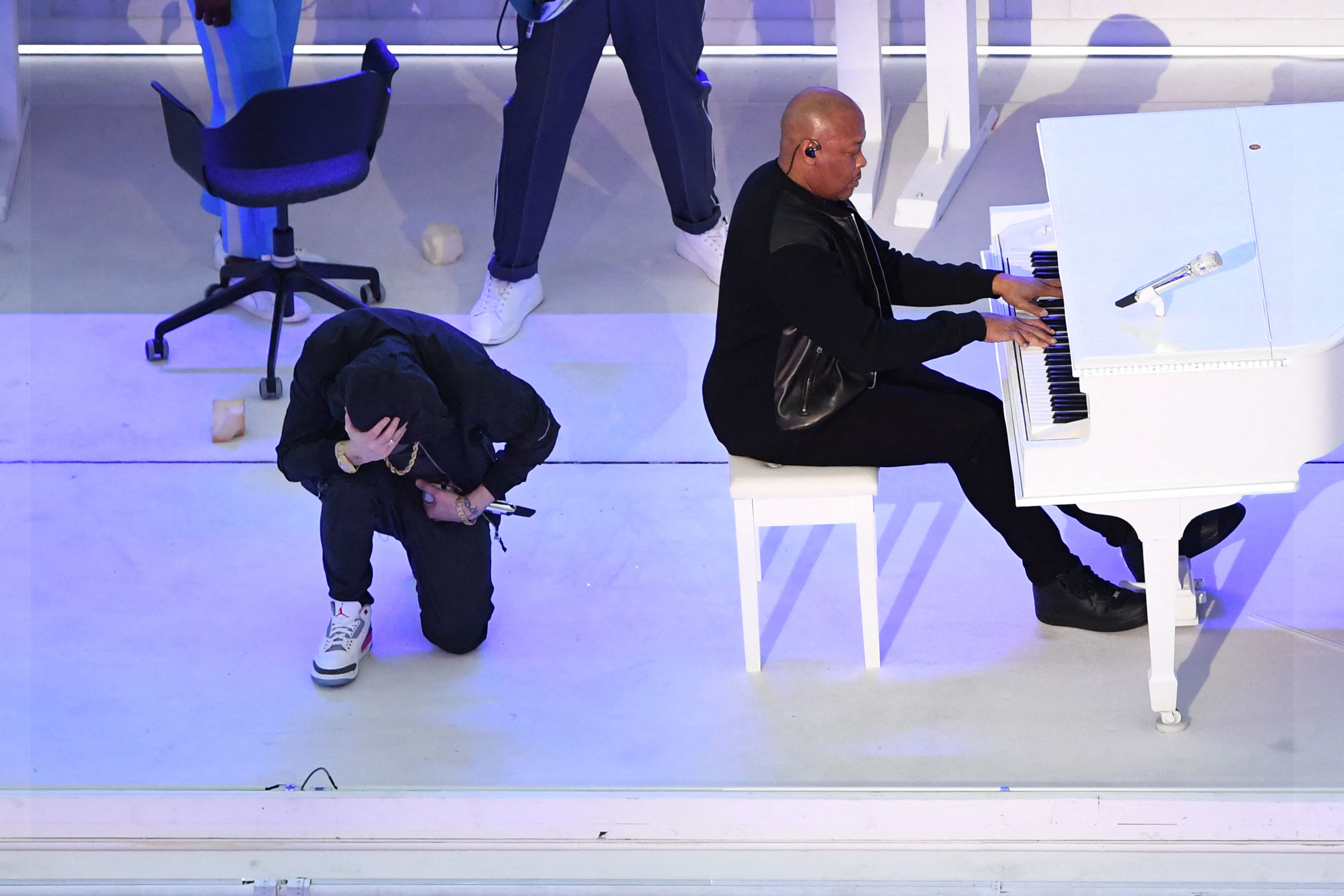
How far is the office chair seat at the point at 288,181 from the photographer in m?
4.12

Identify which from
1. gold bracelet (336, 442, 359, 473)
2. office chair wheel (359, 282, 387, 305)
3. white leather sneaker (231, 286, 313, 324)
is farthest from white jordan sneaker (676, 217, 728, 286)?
gold bracelet (336, 442, 359, 473)

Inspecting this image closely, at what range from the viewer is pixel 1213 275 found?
2.67 meters

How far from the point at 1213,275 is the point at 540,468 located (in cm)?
180

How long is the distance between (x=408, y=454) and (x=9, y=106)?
3.17 meters

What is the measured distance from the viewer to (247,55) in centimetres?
439

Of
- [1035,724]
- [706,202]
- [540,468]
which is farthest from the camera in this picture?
[706,202]

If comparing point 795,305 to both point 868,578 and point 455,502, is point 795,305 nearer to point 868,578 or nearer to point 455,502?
point 868,578

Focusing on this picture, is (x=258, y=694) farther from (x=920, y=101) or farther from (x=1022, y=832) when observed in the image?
(x=920, y=101)

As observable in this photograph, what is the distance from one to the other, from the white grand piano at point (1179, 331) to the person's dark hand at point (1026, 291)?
4 centimetres

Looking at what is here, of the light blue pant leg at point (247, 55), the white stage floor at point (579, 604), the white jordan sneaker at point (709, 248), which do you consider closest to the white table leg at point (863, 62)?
the white stage floor at point (579, 604)

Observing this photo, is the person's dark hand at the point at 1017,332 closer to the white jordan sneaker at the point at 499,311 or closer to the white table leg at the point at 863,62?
the white jordan sneaker at the point at 499,311

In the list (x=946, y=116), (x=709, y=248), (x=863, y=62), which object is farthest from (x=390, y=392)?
(x=946, y=116)

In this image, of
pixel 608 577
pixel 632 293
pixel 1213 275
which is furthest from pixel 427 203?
pixel 1213 275

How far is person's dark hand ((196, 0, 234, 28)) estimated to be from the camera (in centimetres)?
→ 424
